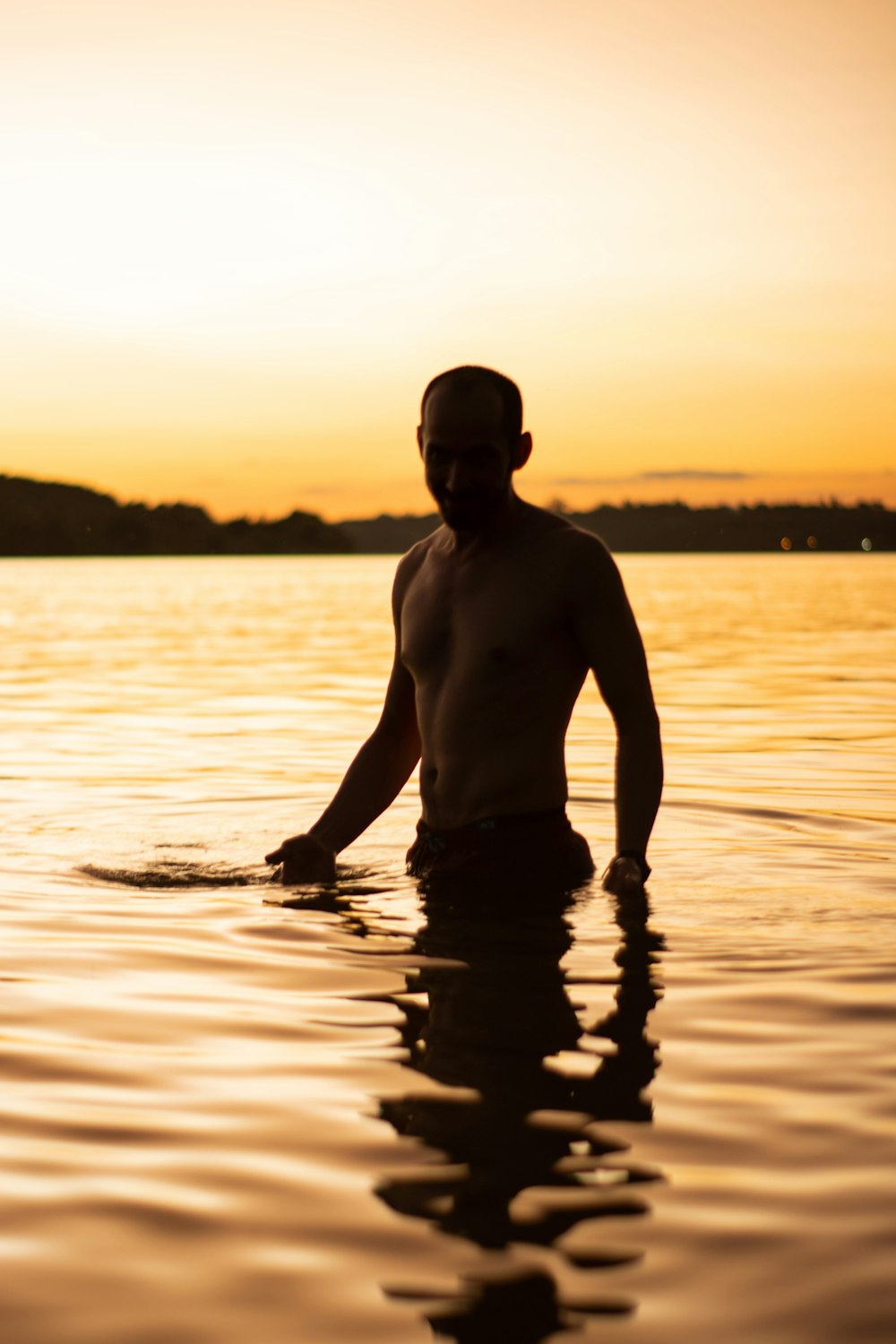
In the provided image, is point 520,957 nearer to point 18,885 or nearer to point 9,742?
point 18,885

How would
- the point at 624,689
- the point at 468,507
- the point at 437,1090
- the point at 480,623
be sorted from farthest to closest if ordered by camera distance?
the point at 480,623 < the point at 468,507 < the point at 624,689 < the point at 437,1090

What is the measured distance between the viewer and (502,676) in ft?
16.1

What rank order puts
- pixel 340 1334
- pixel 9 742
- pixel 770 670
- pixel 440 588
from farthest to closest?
pixel 770 670
pixel 9 742
pixel 440 588
pixel 340 1334

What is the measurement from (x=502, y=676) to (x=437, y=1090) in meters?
1.95

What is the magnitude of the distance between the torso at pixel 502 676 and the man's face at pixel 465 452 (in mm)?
211

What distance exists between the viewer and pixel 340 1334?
84.7 inches

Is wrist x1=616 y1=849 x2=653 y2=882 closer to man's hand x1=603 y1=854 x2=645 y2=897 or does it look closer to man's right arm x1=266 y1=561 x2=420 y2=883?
man's hand x1=603 y1=854 x2=645 y2=897

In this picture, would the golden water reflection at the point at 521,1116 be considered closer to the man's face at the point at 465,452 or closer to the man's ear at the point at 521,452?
the man's face at the point at 465,452

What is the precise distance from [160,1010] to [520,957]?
1079mm

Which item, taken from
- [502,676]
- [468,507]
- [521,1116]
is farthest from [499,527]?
[521,1116]

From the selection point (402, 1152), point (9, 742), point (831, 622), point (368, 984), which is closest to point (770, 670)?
point (9, 742)

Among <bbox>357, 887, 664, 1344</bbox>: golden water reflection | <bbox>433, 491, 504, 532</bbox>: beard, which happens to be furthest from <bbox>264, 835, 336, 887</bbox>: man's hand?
<bbox>433, 491, 504, 532</bbox>: beard

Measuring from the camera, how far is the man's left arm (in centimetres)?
456

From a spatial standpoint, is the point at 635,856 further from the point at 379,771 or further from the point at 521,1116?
the point at 521,1116
